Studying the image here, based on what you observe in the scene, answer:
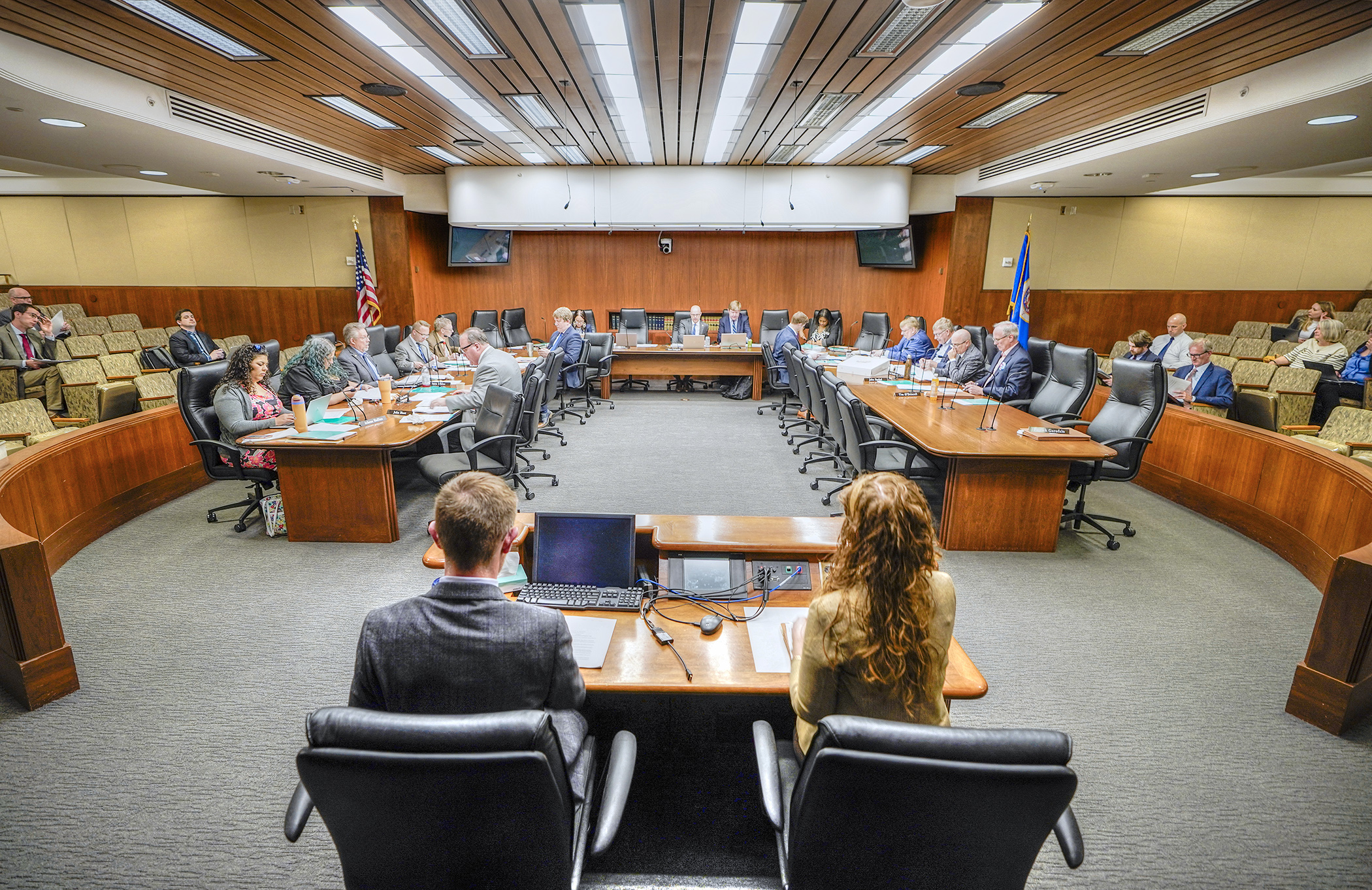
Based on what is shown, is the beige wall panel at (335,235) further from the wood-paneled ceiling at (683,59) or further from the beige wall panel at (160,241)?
the wood-paneled ceiling at (683,59)

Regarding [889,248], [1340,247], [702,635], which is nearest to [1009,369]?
[702,635]

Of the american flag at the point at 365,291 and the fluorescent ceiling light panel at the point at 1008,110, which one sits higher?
the fluorescent ceiling light panel at the point at 1008,110

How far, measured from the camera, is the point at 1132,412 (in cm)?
443

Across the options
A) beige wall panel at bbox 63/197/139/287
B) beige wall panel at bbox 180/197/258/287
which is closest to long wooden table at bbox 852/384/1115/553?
beige wall panel at bbox 180/197/258/287

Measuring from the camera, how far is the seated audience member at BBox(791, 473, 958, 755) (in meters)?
1.37

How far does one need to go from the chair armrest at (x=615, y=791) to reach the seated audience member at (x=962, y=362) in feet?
18.7

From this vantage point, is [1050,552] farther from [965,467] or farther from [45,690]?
[45,690]

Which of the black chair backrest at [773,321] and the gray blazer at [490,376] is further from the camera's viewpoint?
the black chair backrest at [773,321]

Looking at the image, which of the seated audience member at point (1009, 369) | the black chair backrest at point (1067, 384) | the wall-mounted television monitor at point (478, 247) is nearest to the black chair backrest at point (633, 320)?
the wall-mounted television monitor at point (478, 247)

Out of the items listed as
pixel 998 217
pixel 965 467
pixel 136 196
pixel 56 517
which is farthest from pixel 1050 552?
pixel 136 196

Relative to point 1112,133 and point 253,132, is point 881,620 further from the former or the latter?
point 253,132

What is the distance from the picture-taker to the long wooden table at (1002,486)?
3.89 m

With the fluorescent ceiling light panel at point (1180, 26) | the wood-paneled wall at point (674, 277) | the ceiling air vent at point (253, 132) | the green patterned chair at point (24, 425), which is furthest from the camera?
the wood-paneled wall at point (674, 277)

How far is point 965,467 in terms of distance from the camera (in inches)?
156
